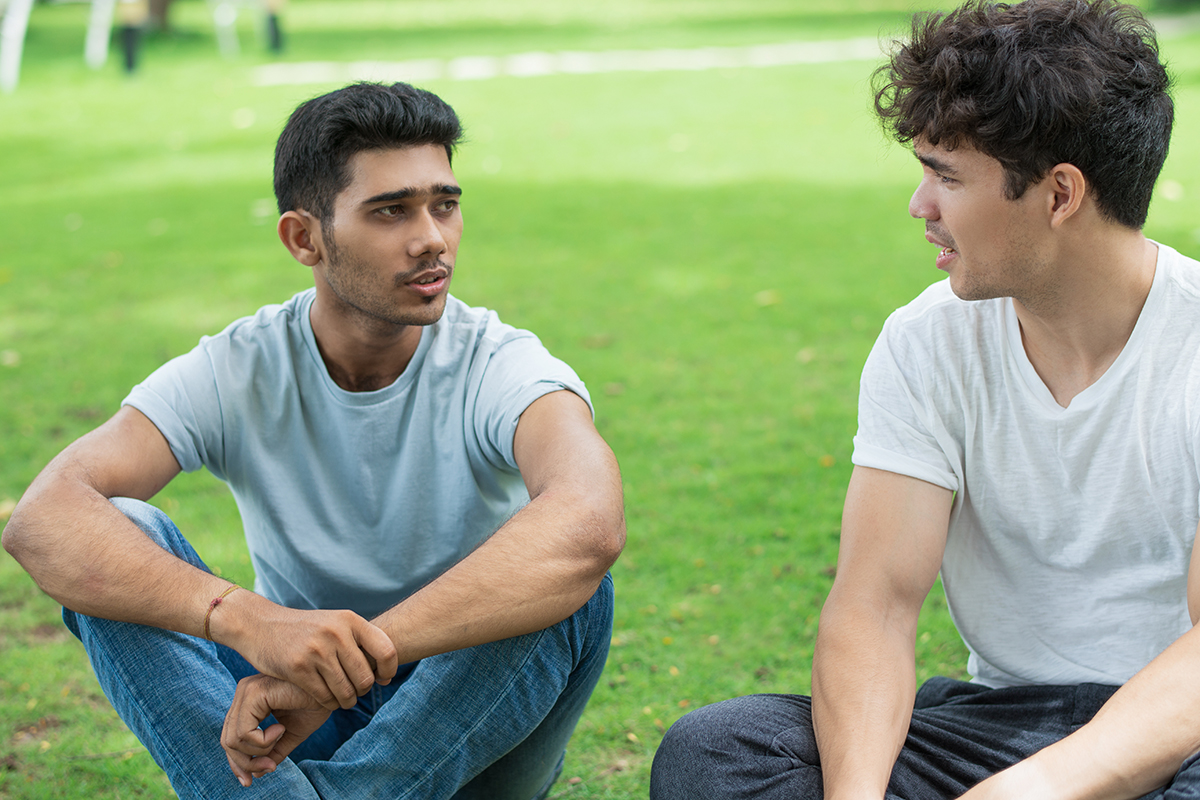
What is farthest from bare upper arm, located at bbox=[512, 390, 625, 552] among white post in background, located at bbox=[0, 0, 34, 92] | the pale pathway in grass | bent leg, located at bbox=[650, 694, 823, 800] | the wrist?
white post in background, located at bbox=[0, 0, 34, 92]

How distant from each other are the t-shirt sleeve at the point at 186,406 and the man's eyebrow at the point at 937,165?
1748 millimetres

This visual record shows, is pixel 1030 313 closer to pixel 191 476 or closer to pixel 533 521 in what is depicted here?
pixel 533 521

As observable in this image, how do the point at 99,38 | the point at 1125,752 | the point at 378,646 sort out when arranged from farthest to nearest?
the point at 99,38 < the point at 378,646 < the point at 1125,752

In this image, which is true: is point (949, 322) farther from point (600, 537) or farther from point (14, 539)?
point (14, 539)

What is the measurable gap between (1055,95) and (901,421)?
726mm

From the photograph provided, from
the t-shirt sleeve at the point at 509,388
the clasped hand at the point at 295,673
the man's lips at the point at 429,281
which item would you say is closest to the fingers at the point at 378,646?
the clasped hand at the point at 295,673

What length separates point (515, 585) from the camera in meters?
2.31

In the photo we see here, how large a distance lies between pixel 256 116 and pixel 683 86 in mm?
4978

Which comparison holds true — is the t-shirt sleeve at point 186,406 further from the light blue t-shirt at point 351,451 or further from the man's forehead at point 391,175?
the man's forehead at point 391,175

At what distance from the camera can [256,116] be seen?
1307 cm

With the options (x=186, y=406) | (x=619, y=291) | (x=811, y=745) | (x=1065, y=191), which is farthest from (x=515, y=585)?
(x=619, y=291)

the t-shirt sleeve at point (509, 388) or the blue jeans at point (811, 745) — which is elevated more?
the t-shirt sleeve at point (509, 388)

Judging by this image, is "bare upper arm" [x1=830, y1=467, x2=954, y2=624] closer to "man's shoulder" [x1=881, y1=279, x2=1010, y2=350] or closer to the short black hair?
→ "man's shoulder" [x1=881, y1=279, x2=1010, y2=350]

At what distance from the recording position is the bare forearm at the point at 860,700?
2236 millimetres
